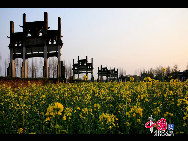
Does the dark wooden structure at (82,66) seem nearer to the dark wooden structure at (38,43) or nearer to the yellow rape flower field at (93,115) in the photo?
the dark wooden structure at (38,43)

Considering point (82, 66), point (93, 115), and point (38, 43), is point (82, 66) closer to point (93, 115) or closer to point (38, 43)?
point (38, 43)

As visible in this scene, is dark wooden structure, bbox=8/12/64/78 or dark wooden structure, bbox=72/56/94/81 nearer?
dark wooden structure, bbox=8/12/64/78

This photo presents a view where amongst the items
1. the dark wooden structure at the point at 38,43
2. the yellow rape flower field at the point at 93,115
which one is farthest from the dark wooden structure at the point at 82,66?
the yellow rape flower field at the point at 93,115

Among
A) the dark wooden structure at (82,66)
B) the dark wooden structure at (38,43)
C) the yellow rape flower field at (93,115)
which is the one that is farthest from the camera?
the dark wooden structure at (82,66)

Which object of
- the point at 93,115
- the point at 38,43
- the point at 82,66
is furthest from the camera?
the point at 82,66

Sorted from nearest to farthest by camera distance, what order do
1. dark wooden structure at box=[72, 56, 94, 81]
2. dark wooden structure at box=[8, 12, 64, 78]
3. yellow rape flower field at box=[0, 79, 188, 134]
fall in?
yellow rape flower field at box=[0, 79, 188, 134]
dark wooden structure at box=[8, 12, 64, 78]
dark wooden structure at box=[72, 56, 94, 81]

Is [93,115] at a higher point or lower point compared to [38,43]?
lower

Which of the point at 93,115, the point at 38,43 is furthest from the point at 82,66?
the point at 93,115

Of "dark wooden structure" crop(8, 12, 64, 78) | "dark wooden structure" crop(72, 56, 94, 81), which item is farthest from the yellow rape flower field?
"dark wooden structure" crop(72, 56, 94, 81)

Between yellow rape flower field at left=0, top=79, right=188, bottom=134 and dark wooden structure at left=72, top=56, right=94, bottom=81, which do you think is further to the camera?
dark wooden structure at left=72, top=56, right=94, bottom=81

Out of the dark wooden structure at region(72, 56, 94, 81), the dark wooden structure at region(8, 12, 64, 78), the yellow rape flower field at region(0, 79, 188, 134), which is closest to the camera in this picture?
the yellow rape flower field at region(0, 79, 188, 134)

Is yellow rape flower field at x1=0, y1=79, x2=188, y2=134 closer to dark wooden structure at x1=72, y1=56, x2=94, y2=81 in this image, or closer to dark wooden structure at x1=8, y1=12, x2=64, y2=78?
dark wooden structure at x1=8, y1=12, x2=64, y2=78

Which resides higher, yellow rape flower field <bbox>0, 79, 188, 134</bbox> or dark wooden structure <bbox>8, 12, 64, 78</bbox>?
dark wooden structure <bbox>8, 12, 64, 78</bbox>
